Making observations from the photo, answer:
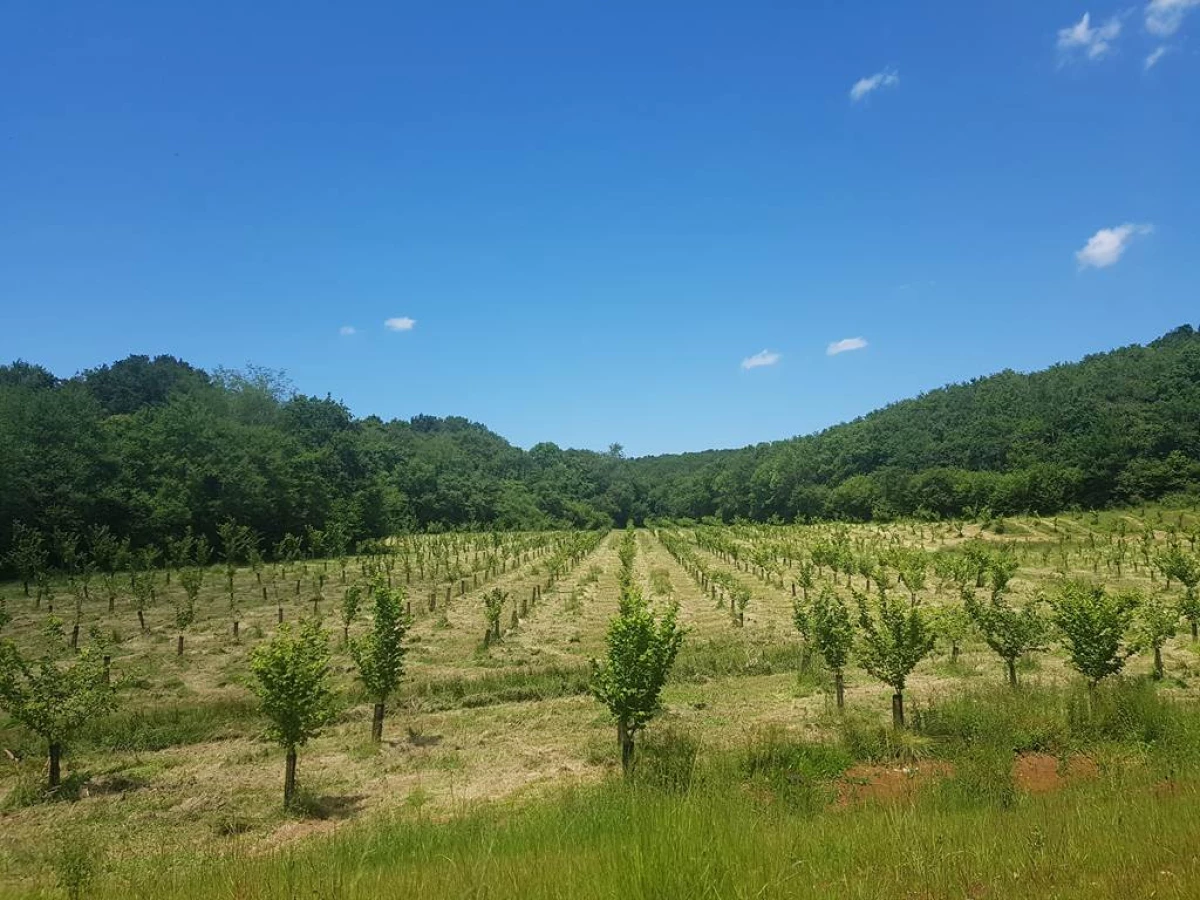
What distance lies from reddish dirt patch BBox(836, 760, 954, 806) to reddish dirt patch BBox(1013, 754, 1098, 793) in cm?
113

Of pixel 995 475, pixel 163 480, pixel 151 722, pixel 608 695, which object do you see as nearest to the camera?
pixel 608 695

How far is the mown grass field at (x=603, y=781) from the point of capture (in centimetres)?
479

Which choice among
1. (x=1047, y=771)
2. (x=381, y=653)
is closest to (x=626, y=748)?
(x=381, y=653)

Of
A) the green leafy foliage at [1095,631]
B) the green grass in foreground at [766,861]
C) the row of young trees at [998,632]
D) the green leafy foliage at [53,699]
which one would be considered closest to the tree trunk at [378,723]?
the green leafy foliage at [53,699]

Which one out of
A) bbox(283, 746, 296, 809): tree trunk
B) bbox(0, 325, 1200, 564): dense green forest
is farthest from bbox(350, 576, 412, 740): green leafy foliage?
bbox(0, 325, 1200, 564): dense green forest

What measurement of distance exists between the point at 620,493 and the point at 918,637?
453 feet

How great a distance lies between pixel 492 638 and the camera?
26.0 metres

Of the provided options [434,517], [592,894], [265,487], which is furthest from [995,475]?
[592,894]

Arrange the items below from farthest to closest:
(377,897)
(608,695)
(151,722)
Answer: (151,722) → (608,695) → (377,897)

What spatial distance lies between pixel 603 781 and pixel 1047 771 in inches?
305

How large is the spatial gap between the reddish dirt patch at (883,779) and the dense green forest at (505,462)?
4738 centimetres

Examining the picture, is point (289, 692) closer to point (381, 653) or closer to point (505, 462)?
point (381, 653)

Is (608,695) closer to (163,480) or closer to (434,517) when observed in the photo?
(163,480)

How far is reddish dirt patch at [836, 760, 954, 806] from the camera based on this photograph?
1077 centimetres
